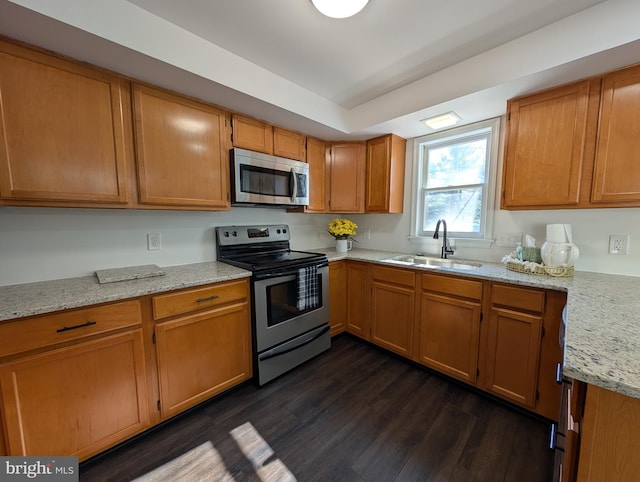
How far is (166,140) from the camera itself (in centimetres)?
170

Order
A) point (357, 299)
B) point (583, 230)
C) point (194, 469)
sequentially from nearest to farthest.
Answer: point (194, 469) → point (583, 230) → point (357, 299)

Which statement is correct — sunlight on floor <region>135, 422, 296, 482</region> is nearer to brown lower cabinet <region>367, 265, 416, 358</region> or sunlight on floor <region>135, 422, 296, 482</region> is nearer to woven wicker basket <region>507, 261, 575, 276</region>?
brown lower cabinet <region>367, 265, 416, 358</region>

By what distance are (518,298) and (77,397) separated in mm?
2556

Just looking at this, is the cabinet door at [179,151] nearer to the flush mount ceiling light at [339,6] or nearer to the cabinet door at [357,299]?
the flush mount ceiling light at [339,6]

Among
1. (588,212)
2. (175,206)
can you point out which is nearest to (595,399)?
(588,212)

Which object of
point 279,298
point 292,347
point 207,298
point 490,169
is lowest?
point 292,347

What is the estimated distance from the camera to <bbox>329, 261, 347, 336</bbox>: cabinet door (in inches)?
101

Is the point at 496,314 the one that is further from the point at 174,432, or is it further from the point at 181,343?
the point at 174,432

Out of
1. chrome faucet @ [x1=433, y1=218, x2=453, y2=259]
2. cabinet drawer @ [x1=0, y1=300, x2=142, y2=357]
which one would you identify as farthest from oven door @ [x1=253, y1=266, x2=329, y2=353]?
chrome faucet @ [x1=433, y1=218, x2=453, y2=259]

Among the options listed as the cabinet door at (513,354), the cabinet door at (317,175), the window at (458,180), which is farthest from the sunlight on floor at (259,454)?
the window at (458,180)

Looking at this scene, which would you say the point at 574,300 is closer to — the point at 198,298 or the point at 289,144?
the point at 198,298

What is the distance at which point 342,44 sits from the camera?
1625mm

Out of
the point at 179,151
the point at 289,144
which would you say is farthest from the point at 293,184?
the point at 179,151

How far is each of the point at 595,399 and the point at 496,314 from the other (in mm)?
1190
